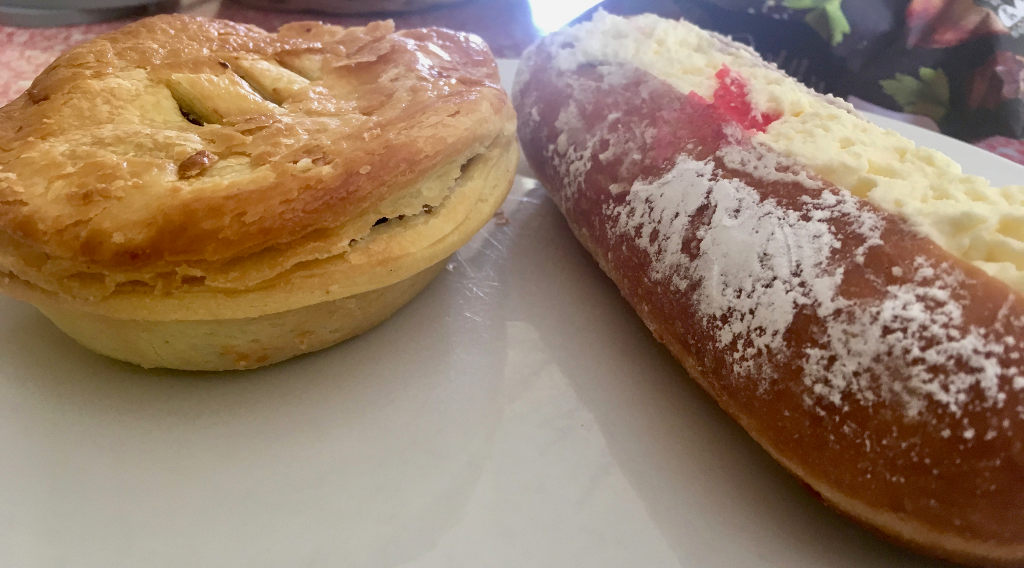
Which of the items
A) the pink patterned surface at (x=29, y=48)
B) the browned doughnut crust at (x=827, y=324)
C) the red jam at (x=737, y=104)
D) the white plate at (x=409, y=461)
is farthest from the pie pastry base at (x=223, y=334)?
the pink patterned surface at (x=29, y=48)

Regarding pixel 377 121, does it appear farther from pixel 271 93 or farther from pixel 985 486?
pixel 985 486

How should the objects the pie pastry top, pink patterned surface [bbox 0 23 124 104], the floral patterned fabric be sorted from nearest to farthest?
the pie pastry top
pink patterned surface [bbox 0 23 124 104]
the floral patterned fabric

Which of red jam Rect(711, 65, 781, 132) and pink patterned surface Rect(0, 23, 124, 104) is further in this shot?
pink patterned surface Rect(0, 23, 124, 104)

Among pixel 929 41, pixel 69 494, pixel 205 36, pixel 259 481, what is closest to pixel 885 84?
pixel 929 41

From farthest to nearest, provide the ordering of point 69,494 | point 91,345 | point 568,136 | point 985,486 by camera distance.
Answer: point 568,136 → point 91,345 → point 69,494 → point 985,486

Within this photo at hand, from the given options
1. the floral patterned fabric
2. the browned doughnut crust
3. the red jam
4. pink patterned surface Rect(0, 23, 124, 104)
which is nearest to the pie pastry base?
the browned doughnut crust

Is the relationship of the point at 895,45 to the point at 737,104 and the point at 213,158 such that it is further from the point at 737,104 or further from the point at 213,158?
the point at 213,158

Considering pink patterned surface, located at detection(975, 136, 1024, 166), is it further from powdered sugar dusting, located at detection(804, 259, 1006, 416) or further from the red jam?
powdered sugar dusting, located at detection(804, 259, 1006, 416)
